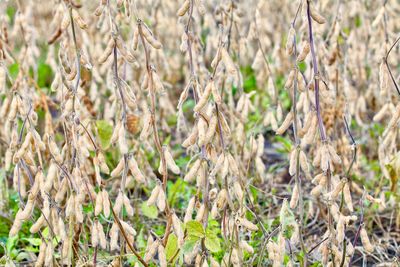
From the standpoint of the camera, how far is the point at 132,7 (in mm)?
2002

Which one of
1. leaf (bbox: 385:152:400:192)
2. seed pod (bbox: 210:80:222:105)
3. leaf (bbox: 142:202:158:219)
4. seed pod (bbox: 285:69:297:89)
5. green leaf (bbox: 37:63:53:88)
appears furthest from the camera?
green leaf (bbox: 37:63:53:88)

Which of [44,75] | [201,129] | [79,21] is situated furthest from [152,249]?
[44,75]

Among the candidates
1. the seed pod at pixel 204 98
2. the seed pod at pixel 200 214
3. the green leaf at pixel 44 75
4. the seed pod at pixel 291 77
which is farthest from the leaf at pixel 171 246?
the green leaf at pixel 44 75

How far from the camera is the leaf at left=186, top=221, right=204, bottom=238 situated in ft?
6.41

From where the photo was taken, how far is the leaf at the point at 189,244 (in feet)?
6.48

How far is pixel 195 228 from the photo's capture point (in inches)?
77.1

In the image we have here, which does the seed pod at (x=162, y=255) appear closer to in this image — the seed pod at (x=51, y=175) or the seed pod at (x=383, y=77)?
the seed pod at (x=51, y=175)

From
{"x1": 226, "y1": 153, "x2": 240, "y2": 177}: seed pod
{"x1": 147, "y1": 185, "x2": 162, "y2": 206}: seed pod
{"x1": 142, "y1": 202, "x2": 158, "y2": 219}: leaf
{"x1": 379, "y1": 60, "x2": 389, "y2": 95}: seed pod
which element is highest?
{"x1": 379, "y1": 60, "x2": 389, "y2": 95}: seed pod

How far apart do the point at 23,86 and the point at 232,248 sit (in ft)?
3.63

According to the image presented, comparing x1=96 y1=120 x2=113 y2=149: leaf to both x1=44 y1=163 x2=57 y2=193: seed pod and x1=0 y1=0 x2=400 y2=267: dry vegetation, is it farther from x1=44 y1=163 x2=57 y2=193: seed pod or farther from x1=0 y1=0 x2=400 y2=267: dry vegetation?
x1=44 y1=163 x2=57 y2=193: seed pod

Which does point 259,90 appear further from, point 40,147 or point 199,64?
point 40,147

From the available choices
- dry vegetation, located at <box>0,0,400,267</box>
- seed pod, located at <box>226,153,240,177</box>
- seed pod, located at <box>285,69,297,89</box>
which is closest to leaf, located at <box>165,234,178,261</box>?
dry vegetation, located at <box>0,0,400,267</box>

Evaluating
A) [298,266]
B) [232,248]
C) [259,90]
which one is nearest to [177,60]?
[259,90]

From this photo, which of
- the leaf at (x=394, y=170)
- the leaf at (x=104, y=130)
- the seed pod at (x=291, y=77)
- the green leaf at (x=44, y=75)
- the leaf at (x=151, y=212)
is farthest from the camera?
the green leaf at (x=44, y=75)
